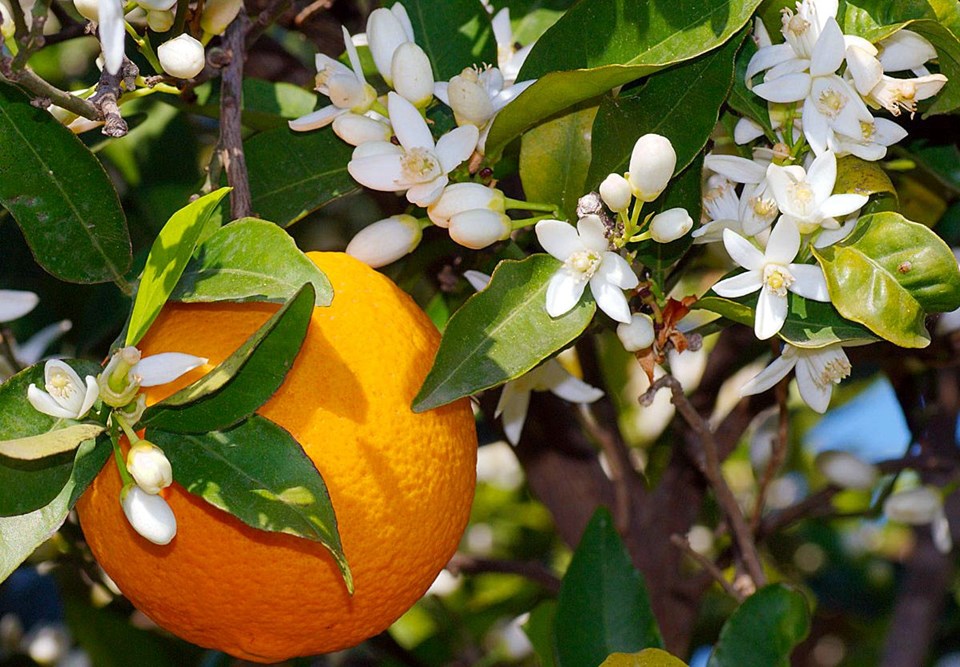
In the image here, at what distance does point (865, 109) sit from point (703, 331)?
202mm

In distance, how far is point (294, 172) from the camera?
95 cm

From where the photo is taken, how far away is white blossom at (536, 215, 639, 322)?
0.77 m

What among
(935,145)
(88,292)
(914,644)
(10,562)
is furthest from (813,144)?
(88,292)

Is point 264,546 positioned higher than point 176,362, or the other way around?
point 176,362

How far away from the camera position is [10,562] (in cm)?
68

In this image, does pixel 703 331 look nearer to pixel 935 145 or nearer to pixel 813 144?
pixel 813 144

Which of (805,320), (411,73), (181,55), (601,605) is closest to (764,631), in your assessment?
(601,605)

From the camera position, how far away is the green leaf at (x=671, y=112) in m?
0.81

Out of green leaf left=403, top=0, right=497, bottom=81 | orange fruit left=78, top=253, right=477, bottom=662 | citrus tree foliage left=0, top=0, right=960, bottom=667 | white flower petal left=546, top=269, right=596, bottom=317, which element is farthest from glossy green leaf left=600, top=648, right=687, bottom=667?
green leaf left=403, top=0, right=497, bottom=81

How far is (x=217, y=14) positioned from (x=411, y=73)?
0.15m

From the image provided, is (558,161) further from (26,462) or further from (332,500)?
(26,462)

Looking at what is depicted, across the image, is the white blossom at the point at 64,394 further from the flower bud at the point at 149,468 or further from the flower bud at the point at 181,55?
the flower bud at the point at 181,55

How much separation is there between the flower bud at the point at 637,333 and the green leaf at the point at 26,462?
36cm

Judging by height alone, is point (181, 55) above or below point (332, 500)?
above
